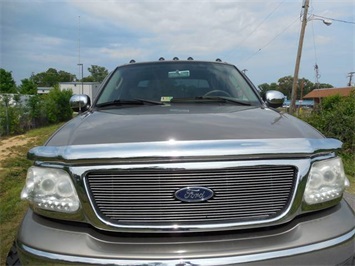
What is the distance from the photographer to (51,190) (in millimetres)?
1795

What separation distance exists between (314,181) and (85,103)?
2514mm

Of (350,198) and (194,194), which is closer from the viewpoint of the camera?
(194,194)

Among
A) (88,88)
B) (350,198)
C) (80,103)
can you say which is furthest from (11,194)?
(88,88)

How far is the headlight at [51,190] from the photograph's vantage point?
1.74 metres

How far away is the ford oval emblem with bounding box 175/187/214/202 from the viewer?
167 cm

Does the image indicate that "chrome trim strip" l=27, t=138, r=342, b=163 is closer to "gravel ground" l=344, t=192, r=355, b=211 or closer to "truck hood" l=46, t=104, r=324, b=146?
"truck hood" l=46, t=104, r=324, b=146

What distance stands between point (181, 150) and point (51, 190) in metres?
0.74

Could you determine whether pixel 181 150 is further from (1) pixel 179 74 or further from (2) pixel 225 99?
(1) pixel 179 74

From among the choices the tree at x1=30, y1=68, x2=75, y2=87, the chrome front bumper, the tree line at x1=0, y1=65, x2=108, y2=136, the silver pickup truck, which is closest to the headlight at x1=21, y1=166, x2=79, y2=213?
Answer: the silver pickup truck

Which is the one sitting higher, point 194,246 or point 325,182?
point 325,182

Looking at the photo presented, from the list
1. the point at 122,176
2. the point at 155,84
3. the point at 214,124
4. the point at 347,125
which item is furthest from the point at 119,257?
the point at 347,125

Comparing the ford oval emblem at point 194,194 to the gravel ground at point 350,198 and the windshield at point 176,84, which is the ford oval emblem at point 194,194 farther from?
the gravel ground at point 350,198

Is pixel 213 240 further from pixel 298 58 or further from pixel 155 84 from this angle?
pixel 298 58

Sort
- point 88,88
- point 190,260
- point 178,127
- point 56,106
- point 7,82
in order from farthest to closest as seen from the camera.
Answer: point 7,82, point 88,88, point 56,106, point 178,127, point 190,260
